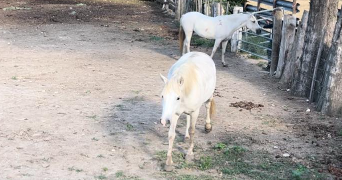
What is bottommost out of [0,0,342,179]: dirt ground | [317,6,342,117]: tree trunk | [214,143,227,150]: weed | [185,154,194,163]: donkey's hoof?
[0,0,342,179]: dirt ground

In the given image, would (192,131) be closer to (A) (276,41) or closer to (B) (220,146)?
(B) (220,146)

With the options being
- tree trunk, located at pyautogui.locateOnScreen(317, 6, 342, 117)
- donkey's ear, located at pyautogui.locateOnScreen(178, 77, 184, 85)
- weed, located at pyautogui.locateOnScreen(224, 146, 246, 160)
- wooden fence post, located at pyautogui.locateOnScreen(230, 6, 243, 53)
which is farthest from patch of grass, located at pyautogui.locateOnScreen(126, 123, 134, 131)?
wooden fence post, located at pyautogui.locateOnScreen(230, 6, 243, 53)

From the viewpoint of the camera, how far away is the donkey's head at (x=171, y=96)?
189 inches

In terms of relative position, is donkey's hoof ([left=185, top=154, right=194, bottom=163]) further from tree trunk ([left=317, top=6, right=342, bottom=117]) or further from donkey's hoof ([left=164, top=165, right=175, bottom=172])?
tree trunk ([left=317, top=6, right=342, bottom=117])

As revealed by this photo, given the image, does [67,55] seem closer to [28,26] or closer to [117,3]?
[28,26]

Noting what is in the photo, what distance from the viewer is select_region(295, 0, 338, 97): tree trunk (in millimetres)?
8031

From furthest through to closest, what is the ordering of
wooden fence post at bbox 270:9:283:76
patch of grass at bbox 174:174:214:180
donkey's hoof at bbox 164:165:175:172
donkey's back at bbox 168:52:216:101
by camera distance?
wooden fence post at bbox 270:9:283:76
donkey's back at bbox 168:52:216:101
donkey's hoof at bbox 164:165:175:172
patch of grass at bbox 174:174:214:180

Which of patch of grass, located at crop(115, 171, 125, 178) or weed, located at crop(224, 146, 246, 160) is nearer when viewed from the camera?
patch of grass, located at crop(115, 171, 125, 178)

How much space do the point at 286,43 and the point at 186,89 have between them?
4.45 m

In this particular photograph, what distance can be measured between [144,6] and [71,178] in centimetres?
1597

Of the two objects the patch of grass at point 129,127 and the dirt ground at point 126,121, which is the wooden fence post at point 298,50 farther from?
the patch of grass at point 129,127

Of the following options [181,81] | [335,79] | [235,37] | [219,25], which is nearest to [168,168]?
[181,81]

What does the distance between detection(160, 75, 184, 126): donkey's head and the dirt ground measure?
751mm

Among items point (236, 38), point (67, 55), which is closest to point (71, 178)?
point (67, 55)
